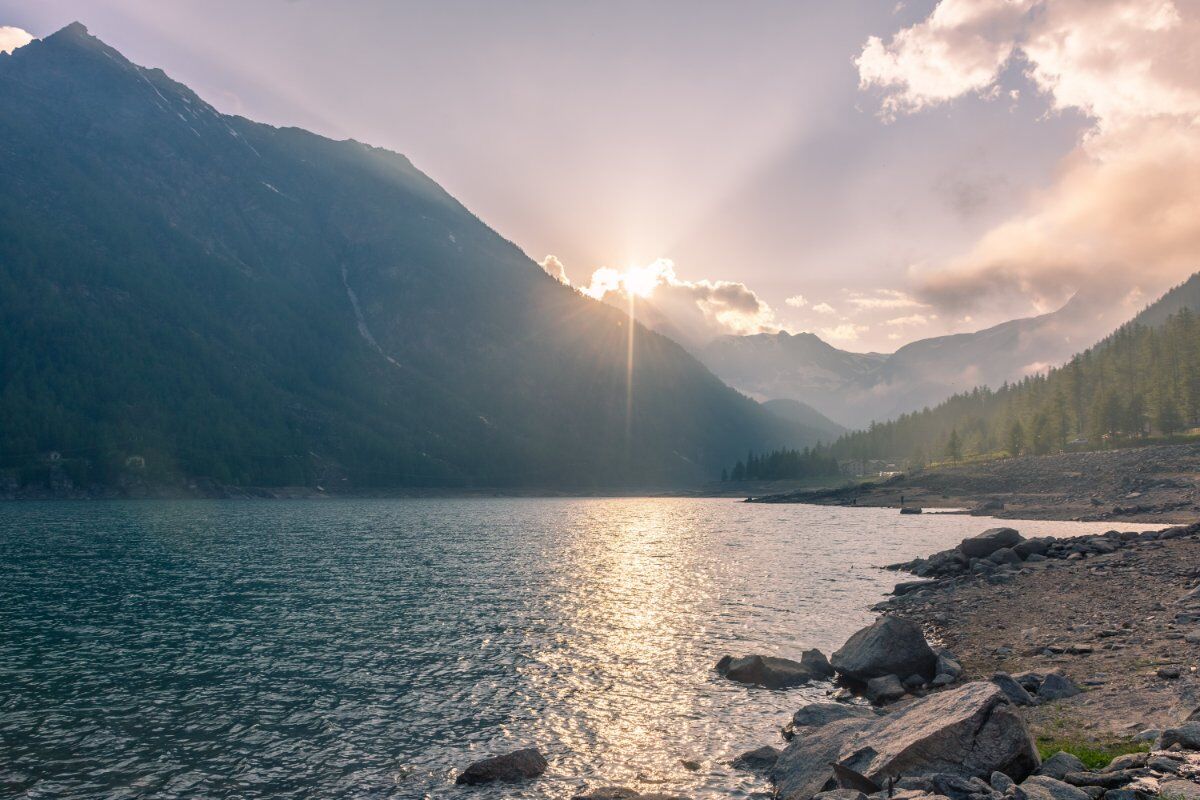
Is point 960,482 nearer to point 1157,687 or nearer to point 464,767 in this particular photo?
point 1157,687

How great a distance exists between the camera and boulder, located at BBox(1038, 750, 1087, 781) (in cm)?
1584

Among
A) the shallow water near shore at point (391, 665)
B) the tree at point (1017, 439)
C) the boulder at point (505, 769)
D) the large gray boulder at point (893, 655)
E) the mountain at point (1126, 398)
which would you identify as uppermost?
the mountain at point (1126, 398)

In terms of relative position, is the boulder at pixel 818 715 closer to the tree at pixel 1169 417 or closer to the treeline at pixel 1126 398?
the tree at pixel 1169 417

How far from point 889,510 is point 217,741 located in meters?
157

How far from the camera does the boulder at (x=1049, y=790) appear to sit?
1357 centimetres

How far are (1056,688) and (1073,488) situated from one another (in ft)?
431

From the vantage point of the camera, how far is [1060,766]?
16062 mm

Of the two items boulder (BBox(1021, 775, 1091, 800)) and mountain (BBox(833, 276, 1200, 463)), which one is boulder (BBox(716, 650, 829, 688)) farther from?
mountain (BBox(833, 276, 1200, 463))

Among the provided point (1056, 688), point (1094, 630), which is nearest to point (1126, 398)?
point (1094, 630)

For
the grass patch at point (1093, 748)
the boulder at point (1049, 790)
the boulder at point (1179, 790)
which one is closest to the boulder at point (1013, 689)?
the grass patch at point (1093, 748)

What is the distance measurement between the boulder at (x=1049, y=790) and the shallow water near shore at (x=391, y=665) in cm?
767

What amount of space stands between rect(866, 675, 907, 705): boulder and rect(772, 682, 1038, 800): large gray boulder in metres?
7.69

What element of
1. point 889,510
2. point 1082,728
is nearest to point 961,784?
point 1082,728

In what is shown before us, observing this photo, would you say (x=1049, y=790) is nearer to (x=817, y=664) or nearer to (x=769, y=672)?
(x=769, y=672)
